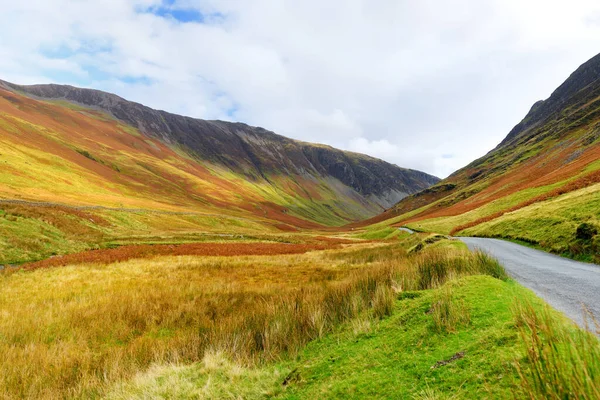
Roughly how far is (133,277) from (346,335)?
54.6 feet

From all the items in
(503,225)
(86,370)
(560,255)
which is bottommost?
(86,370)

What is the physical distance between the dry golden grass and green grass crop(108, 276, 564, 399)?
753mm

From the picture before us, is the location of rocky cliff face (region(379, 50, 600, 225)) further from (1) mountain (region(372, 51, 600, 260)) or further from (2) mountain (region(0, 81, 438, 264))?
(2) mountain (region(0, 81, 438, 264))

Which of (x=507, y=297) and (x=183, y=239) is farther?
(x=183, y=239)

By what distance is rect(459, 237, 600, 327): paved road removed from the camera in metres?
7.27

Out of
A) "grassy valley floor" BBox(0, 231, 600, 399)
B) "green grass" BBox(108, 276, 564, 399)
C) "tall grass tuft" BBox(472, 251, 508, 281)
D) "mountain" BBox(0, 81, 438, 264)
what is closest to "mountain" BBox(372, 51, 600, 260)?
"tall grass tuft" BBox(472, 251, 508, 281)

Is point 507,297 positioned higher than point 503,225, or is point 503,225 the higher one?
point 503,225

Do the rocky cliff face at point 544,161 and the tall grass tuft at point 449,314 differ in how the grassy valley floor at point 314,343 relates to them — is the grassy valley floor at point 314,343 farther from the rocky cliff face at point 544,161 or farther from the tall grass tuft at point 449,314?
the rocky cliff face at point 544,161

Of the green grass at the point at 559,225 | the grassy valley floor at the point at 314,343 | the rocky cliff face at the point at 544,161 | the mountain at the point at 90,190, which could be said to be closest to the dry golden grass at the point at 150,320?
the grassy valley floor at the point at 314,343

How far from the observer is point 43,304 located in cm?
1253

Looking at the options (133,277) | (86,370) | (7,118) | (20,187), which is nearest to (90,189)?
(20,187)

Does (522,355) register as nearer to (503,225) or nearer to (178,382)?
(178,382)

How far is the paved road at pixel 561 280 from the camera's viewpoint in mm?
7274

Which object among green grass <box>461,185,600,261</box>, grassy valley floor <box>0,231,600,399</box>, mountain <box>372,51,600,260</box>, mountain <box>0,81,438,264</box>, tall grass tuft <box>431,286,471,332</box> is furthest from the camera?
mountain <box>0,81,438,264</box>
